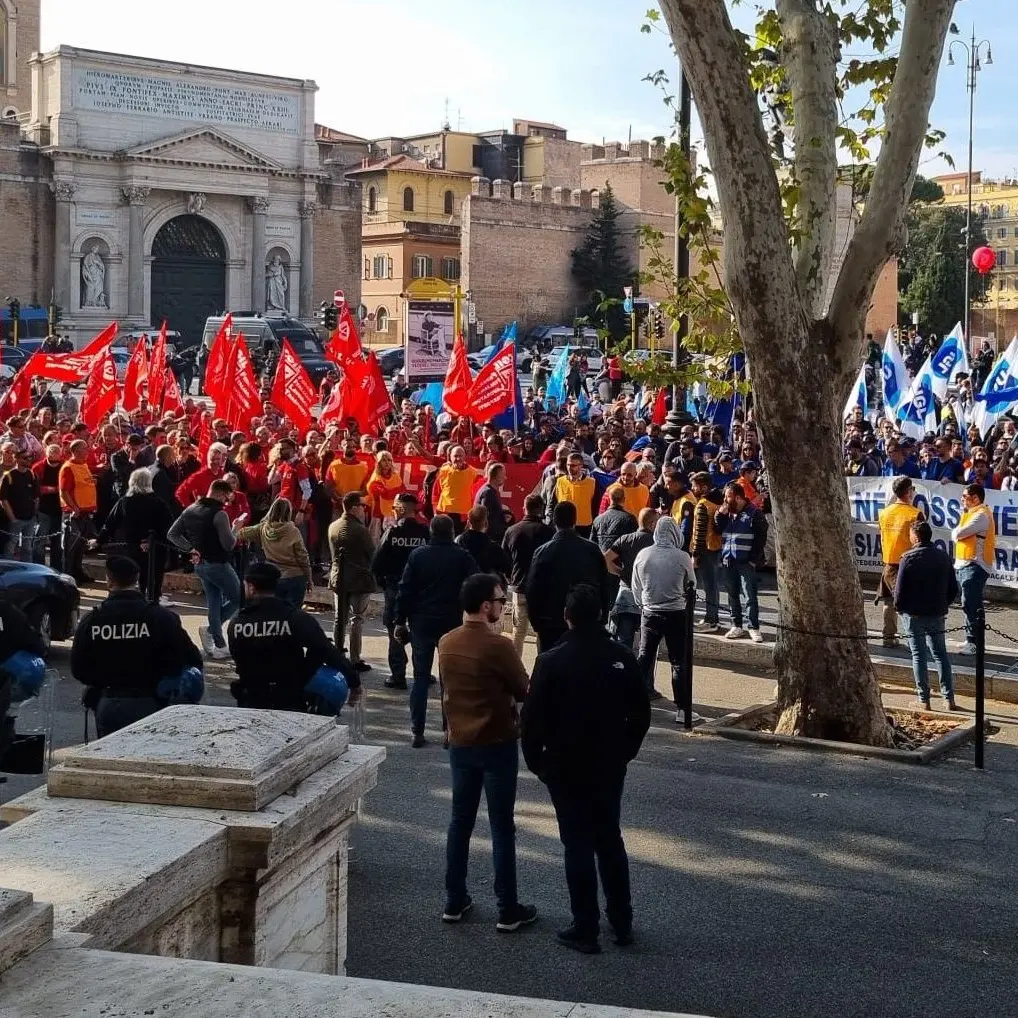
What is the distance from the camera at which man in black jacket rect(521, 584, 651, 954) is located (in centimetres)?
707

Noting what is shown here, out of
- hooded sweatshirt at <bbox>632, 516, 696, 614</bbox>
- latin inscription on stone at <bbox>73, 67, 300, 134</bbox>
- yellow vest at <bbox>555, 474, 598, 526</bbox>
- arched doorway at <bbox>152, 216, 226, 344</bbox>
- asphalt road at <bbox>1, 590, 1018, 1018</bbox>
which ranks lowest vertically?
asphalt road at <bbox>1, 590, 1018, 1018</bbox>

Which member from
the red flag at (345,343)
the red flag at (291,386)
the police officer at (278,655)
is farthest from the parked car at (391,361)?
the police officer at (278,655)

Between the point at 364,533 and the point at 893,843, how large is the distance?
5.76 m

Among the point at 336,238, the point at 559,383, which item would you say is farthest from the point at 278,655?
the point at 336,238

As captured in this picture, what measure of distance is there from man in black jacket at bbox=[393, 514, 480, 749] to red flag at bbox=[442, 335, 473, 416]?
11.6 metres

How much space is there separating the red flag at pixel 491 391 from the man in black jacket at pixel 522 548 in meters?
9.28

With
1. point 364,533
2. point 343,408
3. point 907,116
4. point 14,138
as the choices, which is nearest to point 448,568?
point 364,533

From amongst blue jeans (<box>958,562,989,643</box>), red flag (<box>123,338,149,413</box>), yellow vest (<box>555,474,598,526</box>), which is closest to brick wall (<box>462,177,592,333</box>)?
red flag (<box>123,338,149,413</box>)

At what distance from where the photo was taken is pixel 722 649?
14.7m

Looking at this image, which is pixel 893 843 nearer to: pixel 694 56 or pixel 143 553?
pixel 694 56

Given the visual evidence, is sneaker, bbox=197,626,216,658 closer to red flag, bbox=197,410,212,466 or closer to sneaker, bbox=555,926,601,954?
red flag, bbox=197,410,212,466

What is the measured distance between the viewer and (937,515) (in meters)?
17.6

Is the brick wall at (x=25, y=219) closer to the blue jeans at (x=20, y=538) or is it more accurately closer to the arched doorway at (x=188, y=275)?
the arched doorway at (x=188, y=275)

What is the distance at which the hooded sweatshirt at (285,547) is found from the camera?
1292cm
